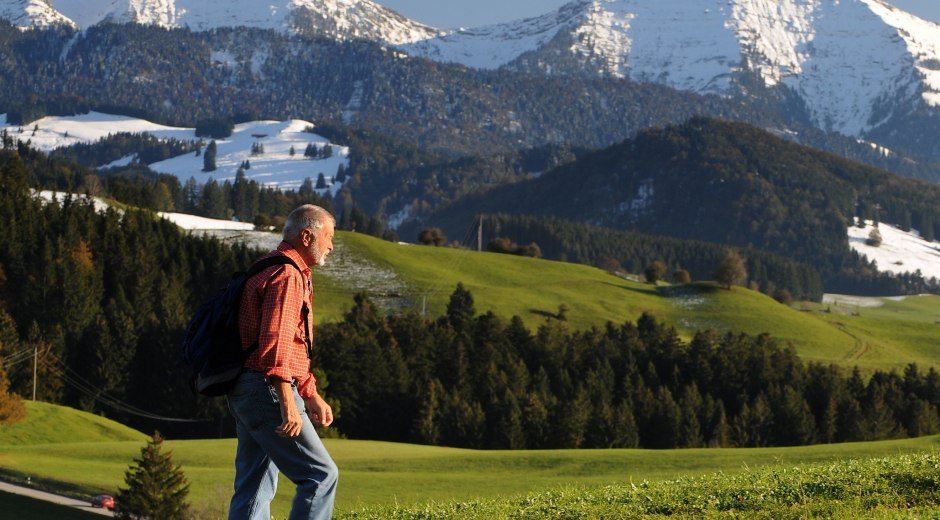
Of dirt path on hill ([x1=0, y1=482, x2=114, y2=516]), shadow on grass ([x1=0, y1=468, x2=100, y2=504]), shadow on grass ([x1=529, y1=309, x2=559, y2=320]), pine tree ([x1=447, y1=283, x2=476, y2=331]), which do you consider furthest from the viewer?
shadow on grass ([x1=529, y1=309, x2=559, y2=320])

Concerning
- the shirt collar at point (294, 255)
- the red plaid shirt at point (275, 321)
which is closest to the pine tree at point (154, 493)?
the shirt collar at point (294, 255)

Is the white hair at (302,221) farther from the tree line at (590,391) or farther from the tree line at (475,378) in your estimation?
the tree line at (475,378)

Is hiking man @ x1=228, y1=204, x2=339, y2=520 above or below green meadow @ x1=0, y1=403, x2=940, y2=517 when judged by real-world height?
above

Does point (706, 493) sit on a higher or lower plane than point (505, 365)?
higher

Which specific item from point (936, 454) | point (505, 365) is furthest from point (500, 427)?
point (936, 454)

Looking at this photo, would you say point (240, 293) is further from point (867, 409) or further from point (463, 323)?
point (463, 323)

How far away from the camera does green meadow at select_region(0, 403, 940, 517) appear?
190ft

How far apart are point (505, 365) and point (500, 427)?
24.8 m

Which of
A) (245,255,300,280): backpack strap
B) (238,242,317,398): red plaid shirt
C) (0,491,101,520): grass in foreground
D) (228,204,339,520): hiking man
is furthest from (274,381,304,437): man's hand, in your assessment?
(0,491,101,520): grass in foreground

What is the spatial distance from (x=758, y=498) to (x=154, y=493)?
52764mm

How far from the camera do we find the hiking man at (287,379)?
42.4 feet

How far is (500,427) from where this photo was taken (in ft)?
393

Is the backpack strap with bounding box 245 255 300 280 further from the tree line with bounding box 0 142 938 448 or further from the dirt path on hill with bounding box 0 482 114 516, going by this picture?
the tree line with bounding box 0 142 938 448

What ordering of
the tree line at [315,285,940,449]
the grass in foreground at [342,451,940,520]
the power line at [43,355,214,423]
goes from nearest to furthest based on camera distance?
the grass in foreground at [342,451,940,520], the tree line at [315,285,940,449], the power line at [43,355,214,423]
